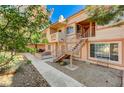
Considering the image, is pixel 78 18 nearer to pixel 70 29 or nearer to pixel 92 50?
pixel 70 29

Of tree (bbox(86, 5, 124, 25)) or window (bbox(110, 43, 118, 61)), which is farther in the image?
window (bbox(110, 43, 118, 61))

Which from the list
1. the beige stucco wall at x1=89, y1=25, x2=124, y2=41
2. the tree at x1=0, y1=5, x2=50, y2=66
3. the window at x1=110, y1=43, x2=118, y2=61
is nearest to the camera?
the tree at x1=0, y1=5, x2=50, y2=66

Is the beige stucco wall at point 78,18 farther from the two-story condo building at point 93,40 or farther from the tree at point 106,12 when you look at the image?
the tree at point 106,12

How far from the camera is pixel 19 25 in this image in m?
3.15

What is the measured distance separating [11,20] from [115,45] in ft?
19.2

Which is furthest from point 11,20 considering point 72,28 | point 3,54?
point 72,28

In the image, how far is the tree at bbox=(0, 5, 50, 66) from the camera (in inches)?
119

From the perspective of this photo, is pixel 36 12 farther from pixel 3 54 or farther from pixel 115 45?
pixel 115 45

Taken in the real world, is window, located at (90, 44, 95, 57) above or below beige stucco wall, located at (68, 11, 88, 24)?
below

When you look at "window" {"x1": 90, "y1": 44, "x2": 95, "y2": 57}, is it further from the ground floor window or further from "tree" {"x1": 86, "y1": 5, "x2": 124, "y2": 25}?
"tree" {"x1": 86, "y1": 5, "x2": 124, "y2": 25}

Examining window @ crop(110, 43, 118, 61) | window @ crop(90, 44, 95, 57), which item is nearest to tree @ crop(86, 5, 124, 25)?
window @ crop(110, 43, 118, 61)

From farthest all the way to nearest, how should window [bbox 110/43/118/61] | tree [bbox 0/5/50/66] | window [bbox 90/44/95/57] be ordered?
1. window [bbox 90/44/95/57]
2. window [bbox 110/43/118/61]
3. tree [bbox 0/5/50/66]

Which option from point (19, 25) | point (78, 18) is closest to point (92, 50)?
point (78, 18)

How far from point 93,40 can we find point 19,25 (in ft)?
21.9
